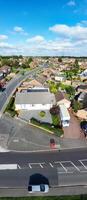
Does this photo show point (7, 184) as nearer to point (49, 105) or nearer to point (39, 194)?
point (39, 194)

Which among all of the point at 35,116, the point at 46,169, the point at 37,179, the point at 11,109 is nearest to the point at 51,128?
the point at 35,116

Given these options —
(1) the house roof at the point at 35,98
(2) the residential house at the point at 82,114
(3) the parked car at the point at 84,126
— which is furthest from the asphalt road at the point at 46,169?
(1) the house roof at the point at 35,98

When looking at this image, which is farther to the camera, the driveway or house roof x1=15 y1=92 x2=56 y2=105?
house roof x1=15 y1=92 x2=56 y2=105

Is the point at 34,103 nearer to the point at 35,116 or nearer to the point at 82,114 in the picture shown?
the point at 35,116

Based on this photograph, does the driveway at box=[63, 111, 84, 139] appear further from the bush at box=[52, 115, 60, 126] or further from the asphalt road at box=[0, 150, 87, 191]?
the asphalt road at box=[0, 150, 87, 191]

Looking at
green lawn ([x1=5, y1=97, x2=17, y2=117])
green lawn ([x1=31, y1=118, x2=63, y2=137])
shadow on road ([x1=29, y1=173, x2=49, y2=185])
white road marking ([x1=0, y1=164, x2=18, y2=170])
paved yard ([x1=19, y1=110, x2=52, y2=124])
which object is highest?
green lawn ([x1=5, y1=97, x2=17, y2=117])

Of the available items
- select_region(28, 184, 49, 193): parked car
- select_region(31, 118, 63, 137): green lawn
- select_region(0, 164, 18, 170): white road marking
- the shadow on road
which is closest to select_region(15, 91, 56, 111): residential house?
select_region(31, 118, 63, 137): green lawn

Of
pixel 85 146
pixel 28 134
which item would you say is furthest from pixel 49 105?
pixel 85 146

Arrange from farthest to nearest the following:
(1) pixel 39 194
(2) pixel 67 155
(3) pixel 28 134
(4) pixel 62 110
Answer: (4) pixel 62 110
(3) pixel 28 134
(2) pixel 67 155
(1) pixel 39 194
